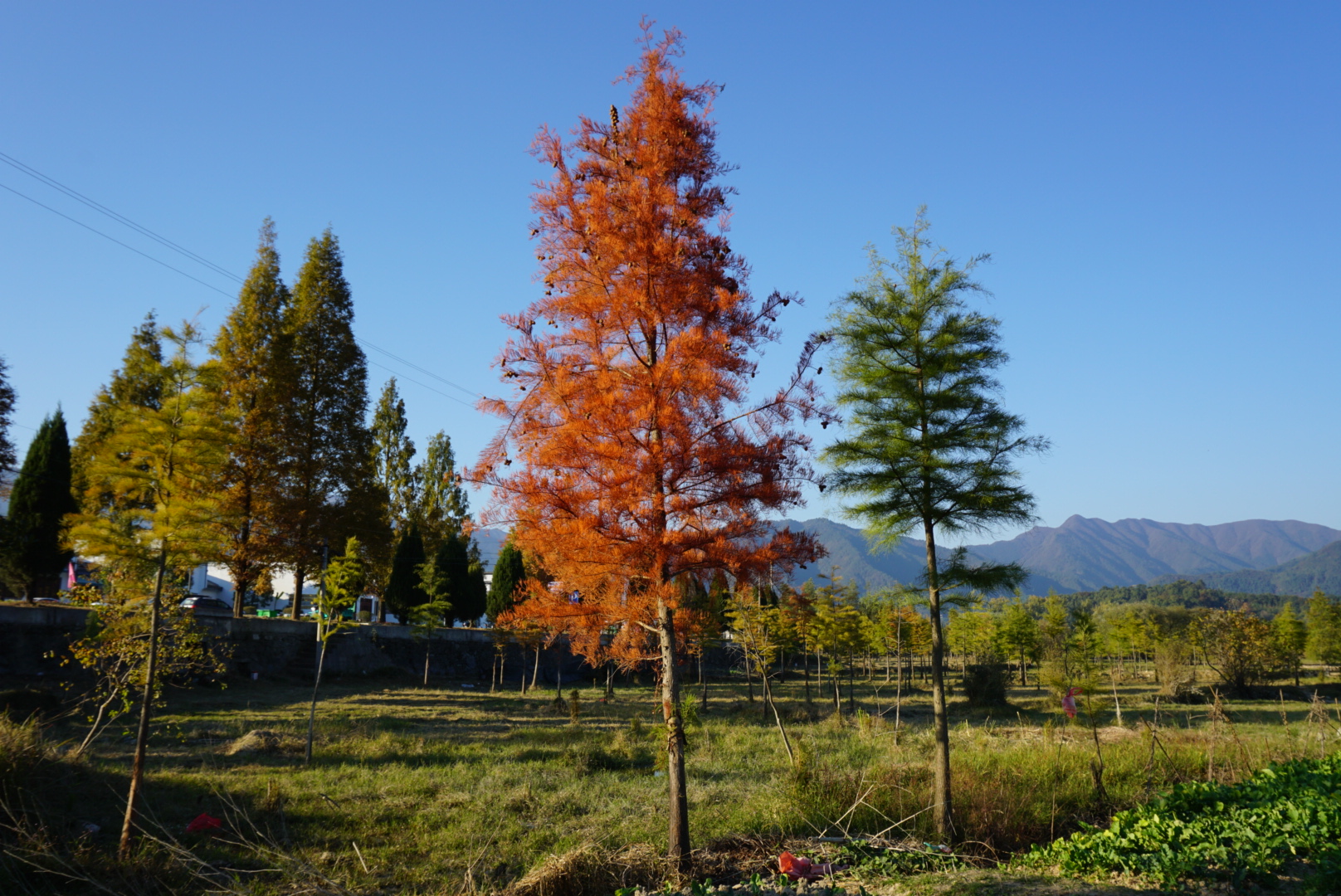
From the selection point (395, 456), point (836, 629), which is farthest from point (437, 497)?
point (836, 629)

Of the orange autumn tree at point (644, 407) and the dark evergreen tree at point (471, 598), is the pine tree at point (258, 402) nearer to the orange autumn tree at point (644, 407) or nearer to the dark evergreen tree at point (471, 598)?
the dark evergreen tree at point (471, 598)

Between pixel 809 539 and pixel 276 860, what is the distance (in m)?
6.74

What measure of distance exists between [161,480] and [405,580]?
28378 mm

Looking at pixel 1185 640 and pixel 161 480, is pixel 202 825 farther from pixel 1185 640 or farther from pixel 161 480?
pixel 1185 640

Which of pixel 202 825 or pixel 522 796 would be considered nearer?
pixel 202 825

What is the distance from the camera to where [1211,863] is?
608 cm

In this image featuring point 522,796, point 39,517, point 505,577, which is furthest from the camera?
point 505,577

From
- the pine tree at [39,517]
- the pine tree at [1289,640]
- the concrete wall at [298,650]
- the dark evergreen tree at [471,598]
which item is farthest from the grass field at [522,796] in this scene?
the pine tree at [1289,640]

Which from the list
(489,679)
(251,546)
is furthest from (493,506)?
A: (489,679)

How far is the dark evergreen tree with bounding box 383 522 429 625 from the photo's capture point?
35844mm

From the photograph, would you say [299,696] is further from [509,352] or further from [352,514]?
[509,352]

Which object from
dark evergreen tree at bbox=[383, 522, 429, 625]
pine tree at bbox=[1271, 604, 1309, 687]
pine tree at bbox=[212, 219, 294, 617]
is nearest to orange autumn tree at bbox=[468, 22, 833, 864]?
pine tree at bbox=[212, 219, 294, 617]

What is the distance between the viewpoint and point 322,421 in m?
28.1

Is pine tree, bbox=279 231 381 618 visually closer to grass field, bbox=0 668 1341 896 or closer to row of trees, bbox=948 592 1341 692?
grass field, bbox=0 668 1341 896
